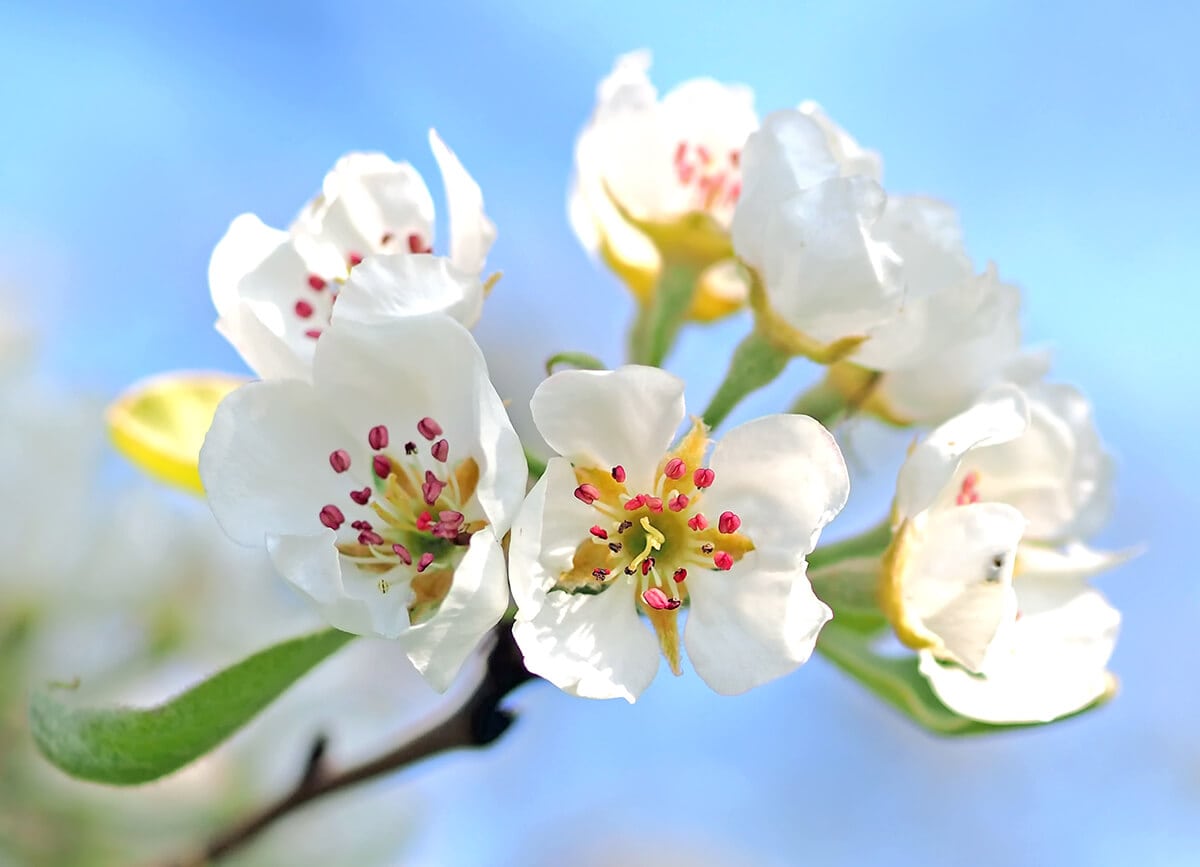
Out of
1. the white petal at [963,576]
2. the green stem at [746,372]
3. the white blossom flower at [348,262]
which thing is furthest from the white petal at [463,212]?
the white petal at [963,576]

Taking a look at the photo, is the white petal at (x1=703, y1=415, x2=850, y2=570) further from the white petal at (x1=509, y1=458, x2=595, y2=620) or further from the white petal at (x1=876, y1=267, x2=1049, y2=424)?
the white petal at (x1=876, y1=267, x2=1049, y2=424)

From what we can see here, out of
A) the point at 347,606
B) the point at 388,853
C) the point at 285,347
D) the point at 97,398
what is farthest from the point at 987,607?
the point at 97,398

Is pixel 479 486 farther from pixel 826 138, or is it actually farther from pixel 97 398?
pixel 97 398

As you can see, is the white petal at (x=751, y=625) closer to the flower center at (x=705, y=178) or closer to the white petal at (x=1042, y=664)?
the white petal at (x=1042, y=664)

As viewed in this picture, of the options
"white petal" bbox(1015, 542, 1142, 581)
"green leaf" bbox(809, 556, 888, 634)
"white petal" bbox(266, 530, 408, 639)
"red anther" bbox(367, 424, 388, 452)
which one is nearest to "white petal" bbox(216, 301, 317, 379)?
"red anther" bbox(367, 424, 388, 452)

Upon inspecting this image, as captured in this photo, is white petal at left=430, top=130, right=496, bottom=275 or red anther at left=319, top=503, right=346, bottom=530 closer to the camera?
red anther at left=319, top=503, right=346, bottom=530

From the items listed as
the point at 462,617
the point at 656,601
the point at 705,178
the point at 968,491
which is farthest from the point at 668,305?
the point at 462,617
